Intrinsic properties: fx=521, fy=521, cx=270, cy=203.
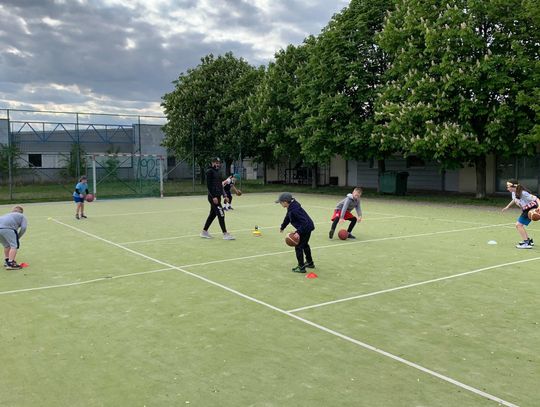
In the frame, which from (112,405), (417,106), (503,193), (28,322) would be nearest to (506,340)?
(112,405)

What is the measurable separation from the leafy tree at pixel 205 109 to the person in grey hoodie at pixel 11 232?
92.8 ft

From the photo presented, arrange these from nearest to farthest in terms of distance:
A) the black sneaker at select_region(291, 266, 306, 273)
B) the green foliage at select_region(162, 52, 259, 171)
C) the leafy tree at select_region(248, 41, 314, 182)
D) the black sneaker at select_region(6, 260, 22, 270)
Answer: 1. the black sneaker at select_region(291, 266, 306, 273)
2. the black sneaker at select_region(6, 260, 22, 270)
3. the leafy tree at select_region(248, 41, 314, 182)
4. the green foliage at select_region(162, 52, 259, 171)

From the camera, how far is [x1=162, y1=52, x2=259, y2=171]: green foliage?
38.7 metres

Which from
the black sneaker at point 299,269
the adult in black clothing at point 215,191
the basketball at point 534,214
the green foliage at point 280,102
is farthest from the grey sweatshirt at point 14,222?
the green foliage at point 280,102

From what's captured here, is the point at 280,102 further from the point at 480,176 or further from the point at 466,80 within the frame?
the point at 466,80

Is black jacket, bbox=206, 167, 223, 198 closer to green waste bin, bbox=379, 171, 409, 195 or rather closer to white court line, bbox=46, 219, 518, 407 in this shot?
white court line, bbox=46, 219, 518, 407

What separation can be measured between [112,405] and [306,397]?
5.33ft

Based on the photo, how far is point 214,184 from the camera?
13195 mm

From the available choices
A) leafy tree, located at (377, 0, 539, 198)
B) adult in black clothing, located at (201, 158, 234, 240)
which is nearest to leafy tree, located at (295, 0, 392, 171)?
leafy tree, located at (377, 0, 539, 198)

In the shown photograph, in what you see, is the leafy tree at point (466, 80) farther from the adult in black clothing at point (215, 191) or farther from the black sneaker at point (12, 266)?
the black sneaker at point (12, 266)

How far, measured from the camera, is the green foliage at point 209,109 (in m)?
38.7

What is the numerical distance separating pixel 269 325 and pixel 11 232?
572 centimetres

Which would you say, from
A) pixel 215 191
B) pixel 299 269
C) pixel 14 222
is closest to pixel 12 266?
pixel 14 222

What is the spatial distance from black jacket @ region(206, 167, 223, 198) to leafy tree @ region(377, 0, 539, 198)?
12.8 m
